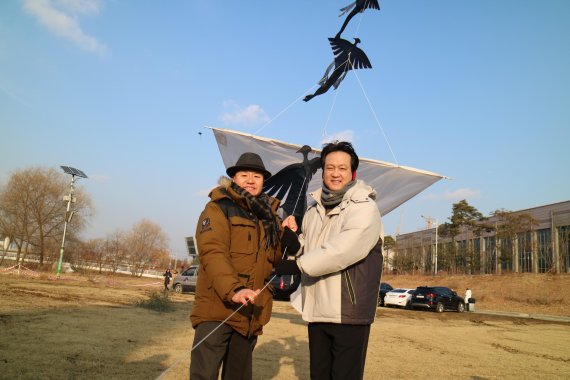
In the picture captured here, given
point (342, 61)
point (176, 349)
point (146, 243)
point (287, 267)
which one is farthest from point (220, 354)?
point (146, 243)

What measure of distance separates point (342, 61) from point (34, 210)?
41.2 meters

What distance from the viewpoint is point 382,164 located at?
568cm

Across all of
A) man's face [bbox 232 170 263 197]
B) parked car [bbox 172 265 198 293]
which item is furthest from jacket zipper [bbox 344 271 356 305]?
parked car [bbox 172 265 198 293]

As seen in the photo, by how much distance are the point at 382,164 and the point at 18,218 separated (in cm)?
4181

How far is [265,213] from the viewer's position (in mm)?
2656

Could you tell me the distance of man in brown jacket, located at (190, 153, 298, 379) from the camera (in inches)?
94.0

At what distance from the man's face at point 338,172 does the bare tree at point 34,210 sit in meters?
41.0

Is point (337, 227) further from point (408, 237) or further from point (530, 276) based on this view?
point (408, 237)

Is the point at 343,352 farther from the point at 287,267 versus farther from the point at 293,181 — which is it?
the point at 293,181

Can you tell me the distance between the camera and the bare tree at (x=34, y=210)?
3791 cm

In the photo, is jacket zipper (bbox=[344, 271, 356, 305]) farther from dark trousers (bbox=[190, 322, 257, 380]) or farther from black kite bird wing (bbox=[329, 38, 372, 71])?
black kite bird wing (bbox=[329, 38, 372, 71])

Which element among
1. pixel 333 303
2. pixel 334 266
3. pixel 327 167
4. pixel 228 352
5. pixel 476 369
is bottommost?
pixel 476 369

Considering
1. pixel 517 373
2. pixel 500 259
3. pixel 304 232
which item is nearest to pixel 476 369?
pixel 517 373

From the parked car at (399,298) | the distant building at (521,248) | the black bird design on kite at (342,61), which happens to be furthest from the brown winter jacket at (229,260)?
the distant building at (521,248)
